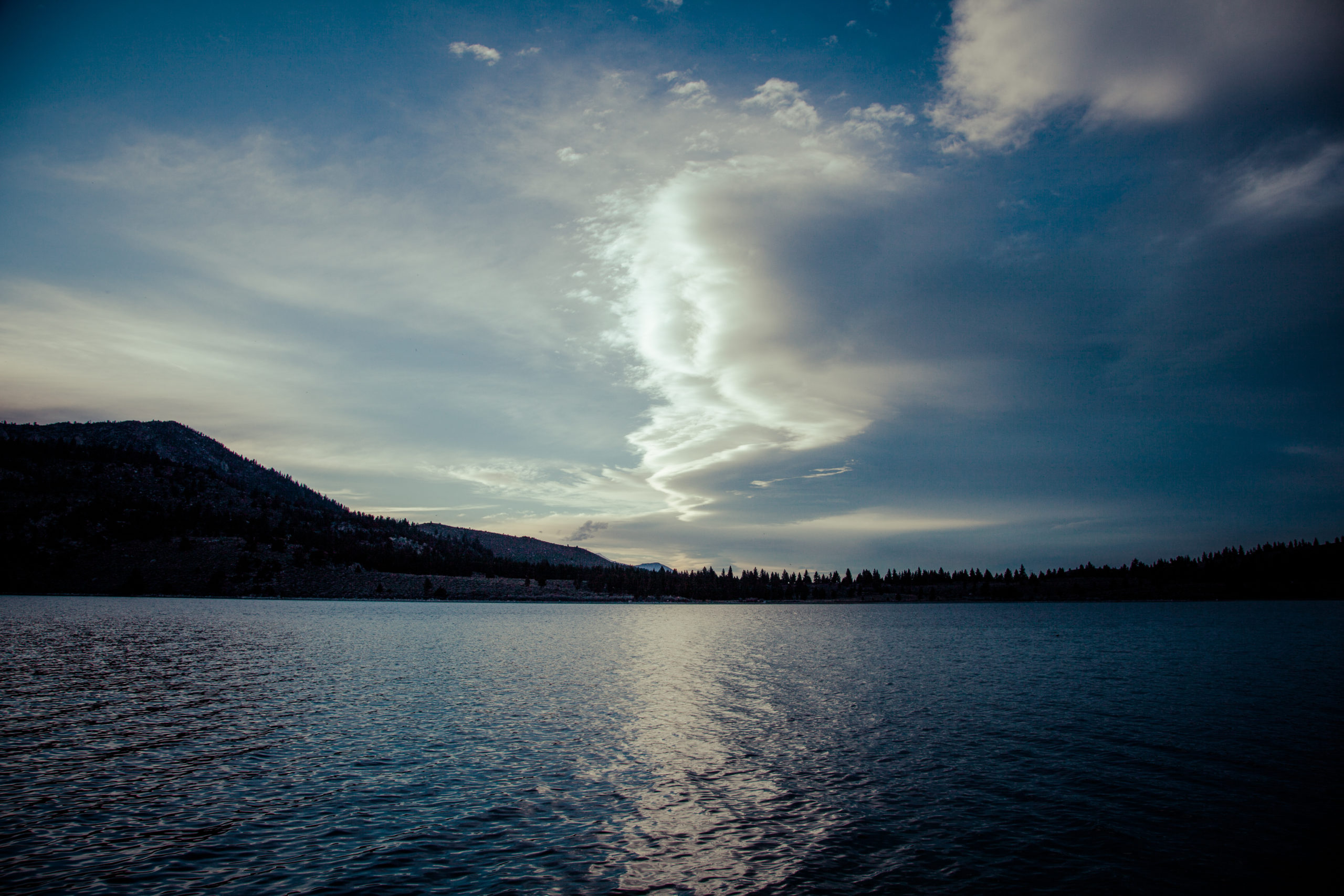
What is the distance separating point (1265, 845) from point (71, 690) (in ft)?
230

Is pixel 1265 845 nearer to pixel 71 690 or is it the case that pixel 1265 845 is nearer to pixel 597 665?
pixel 597 665

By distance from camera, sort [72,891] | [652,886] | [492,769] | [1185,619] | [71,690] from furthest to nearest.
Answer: [1185,619] → [71,690] → [492,769] → [652,886] → [72,891]

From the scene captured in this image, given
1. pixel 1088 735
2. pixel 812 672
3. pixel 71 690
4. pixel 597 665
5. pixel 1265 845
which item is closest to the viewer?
pixel 1265 845

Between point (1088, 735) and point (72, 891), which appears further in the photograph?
point (1088, 735)

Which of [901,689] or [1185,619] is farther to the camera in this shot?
[1185,619]

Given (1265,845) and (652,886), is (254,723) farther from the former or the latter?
(1265,845)

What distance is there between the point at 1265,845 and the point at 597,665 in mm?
61643

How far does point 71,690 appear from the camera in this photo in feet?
154

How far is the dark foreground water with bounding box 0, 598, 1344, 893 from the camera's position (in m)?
19.1

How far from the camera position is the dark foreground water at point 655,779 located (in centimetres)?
1914

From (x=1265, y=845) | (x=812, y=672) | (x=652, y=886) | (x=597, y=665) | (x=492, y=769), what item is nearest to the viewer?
(x=652, y=886)

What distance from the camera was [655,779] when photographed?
29.0 m

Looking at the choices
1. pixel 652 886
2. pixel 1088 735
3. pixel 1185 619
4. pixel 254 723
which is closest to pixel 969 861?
pixel 652 886

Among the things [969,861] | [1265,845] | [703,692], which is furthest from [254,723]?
[1265,845]
